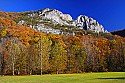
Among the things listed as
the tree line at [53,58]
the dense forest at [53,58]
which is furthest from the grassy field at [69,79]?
the dense forest at [53,58]

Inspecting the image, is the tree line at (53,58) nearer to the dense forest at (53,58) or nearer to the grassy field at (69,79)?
the dense forest at (53,58)

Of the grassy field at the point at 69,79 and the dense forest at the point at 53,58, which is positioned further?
the dense forest at the point at 53,58

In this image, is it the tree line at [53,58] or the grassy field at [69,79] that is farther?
the tree line at [53,58]

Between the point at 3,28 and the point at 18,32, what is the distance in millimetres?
8327

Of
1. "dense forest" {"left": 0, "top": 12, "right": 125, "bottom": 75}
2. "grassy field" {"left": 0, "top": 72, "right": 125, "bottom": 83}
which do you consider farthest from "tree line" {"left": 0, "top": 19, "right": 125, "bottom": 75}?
"grassy field" {"left": 0, "top": 72, "right": 125, "bottom": 83}

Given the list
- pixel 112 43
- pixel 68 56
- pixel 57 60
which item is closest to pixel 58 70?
pixel 57 60

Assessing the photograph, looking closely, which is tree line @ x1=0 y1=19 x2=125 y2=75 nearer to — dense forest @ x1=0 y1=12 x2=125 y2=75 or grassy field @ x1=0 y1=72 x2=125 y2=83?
dense forest @ x1=0 y1=12 x2=125 y2=75

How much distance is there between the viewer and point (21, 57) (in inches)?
2874

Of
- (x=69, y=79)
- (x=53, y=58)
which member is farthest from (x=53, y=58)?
(x=69, y=79)

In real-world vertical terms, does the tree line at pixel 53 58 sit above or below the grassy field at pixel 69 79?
above

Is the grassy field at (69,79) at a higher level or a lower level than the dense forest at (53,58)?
lower

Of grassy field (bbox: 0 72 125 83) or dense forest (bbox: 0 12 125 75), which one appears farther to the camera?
dense forest (bbox: 0 12 125 75)

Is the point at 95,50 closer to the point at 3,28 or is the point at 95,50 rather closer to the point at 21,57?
the point at 21,57

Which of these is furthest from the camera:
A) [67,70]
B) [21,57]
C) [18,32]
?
[18,32]
